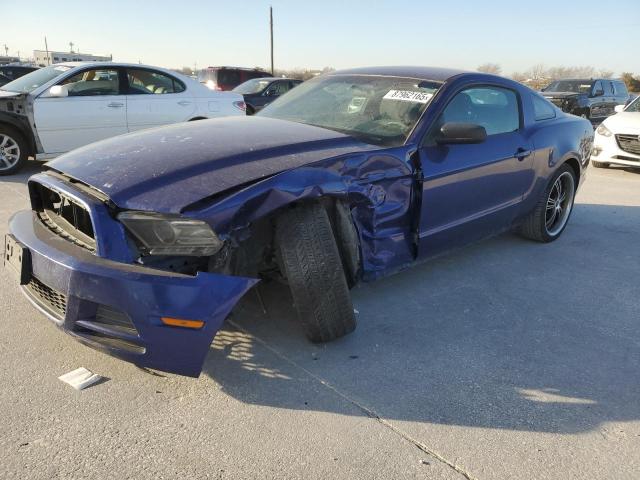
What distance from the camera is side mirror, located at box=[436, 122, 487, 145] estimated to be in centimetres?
324

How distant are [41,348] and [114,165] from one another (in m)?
1.04

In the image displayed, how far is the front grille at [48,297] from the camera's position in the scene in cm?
233

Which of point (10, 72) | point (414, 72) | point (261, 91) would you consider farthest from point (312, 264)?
point (10, 72)

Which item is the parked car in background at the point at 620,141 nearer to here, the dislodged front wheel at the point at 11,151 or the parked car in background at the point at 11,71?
the dislodged front wheel at the point at 11,151

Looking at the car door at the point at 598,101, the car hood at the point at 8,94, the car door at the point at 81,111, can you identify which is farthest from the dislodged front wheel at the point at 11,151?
the car door at the point at 598,101

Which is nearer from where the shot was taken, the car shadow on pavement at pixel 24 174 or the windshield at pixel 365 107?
the windshield at pixel 365 107

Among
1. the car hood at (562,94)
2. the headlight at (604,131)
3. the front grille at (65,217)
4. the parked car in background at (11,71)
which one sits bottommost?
the headlight at (604,131)

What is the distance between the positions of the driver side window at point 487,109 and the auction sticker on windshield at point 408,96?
0.50 ft

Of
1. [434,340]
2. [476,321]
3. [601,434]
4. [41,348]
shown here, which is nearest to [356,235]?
[434,340]

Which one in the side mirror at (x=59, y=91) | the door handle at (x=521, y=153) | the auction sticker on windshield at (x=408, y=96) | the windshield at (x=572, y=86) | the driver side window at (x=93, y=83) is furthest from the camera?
the windshield at (x=572, y=86)

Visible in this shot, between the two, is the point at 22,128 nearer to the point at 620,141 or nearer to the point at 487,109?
the point at 487,109

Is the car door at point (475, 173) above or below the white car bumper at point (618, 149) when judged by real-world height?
above

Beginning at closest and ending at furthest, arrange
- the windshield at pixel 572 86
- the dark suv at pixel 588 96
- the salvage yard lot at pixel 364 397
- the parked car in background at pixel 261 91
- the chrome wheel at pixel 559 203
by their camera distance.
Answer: the salvage yard lot at pixel 364 397 < the chrome wheel at pixel 559 203 < the parked car in background at pixel 261 91 < the dark suv at pixel 588 96 < the windshield at pixel 572 86

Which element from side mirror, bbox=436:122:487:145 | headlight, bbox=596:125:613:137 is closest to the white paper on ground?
side mirror, bbox=436:122:487:145
